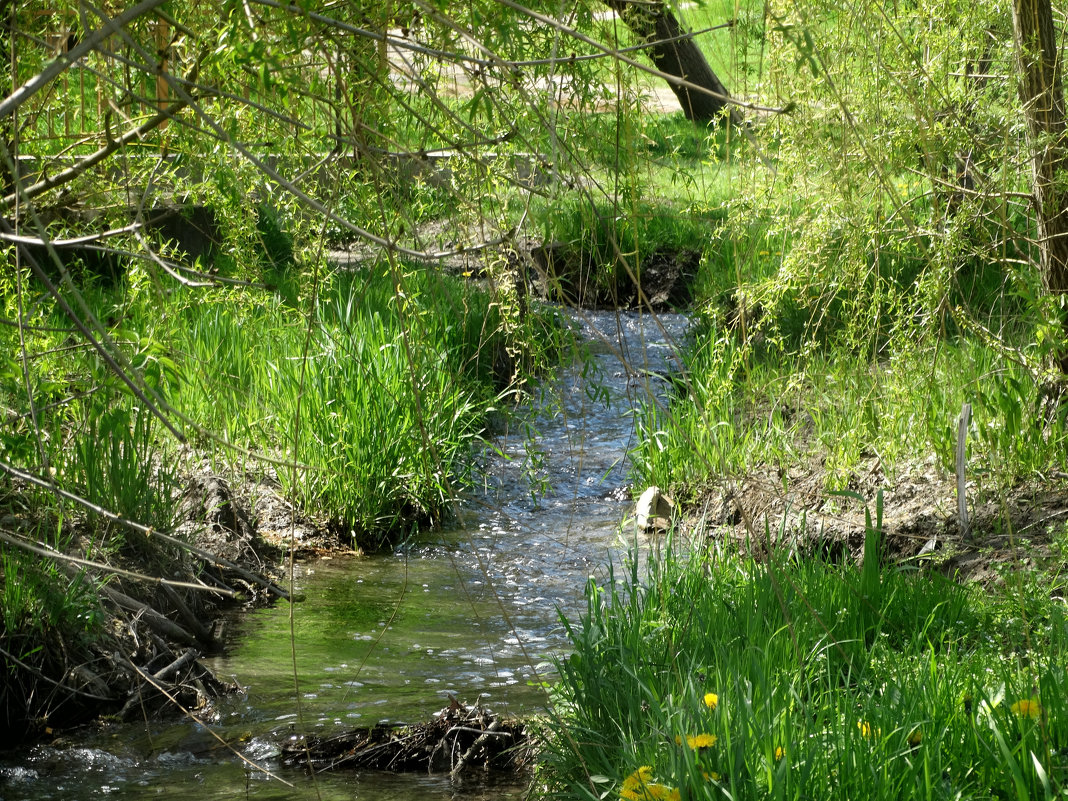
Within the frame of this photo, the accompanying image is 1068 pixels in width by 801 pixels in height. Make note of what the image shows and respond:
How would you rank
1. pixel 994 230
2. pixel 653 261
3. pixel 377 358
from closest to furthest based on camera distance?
pixel 994 230
pixel 377 358
pixel 653 261

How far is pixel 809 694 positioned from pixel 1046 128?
2584 millimetres

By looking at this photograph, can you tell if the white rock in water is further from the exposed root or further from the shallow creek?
the exposed root

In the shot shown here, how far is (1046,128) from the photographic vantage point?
13.4ft

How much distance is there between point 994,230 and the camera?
201 inches

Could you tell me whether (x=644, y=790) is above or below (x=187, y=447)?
below

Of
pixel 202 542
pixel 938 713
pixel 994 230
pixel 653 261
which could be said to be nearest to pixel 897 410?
pixel 994 230

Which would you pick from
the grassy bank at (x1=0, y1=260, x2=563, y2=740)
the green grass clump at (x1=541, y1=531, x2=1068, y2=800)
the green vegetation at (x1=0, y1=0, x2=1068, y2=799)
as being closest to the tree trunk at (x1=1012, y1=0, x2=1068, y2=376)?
the green vegetation at (x1=0, y1=0, x2=1068, y2=799)

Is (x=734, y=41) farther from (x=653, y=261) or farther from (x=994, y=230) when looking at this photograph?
(x=653, y=261)

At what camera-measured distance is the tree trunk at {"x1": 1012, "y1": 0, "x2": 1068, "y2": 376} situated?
400cm

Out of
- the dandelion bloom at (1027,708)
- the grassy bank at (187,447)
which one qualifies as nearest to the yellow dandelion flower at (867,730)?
the dandelion bloom at (1027,708)

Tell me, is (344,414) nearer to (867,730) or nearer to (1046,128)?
(1046,128)

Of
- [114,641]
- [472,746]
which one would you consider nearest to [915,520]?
[472,746]

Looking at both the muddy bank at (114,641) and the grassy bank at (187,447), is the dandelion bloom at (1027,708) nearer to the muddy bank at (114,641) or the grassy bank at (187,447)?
the grassy bank at (187,447)

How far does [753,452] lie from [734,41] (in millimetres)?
3058
